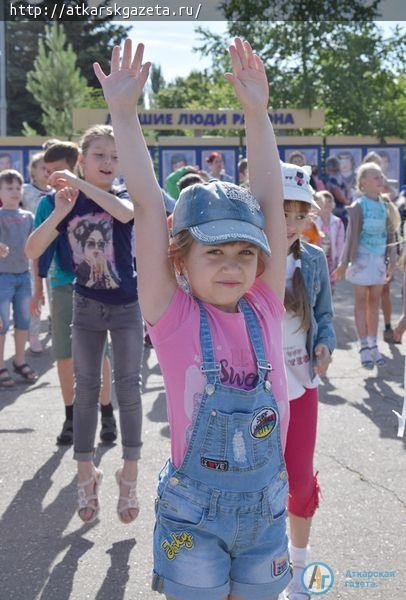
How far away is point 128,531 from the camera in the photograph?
3.82 meters

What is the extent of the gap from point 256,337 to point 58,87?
29.8 m

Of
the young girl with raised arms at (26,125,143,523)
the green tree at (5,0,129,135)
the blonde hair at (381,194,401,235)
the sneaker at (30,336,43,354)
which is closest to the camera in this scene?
the young girl with raised arms at (26,125,143,523)

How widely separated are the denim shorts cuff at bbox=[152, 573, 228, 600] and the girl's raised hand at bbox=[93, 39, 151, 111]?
4.48 feet

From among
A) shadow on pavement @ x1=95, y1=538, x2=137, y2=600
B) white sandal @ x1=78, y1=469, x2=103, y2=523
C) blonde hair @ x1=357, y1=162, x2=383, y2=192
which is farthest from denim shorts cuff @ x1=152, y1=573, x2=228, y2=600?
blonde hair @ x1=357, y1=162, x2=383, y2=192

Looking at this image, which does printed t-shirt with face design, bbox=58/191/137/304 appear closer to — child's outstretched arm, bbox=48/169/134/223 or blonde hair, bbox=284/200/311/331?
child's outstretched arm, bbox=48/169/134/223

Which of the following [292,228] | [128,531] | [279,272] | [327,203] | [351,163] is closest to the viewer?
[279,272]

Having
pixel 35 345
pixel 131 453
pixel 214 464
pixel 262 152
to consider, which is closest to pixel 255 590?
pixel 214 464

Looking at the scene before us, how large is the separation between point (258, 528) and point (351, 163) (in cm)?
1852

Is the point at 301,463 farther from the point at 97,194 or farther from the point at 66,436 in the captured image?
the point at 66,436

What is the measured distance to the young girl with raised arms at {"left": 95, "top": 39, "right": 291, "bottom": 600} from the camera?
6.95 feet

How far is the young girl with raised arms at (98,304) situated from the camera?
3.91 metres

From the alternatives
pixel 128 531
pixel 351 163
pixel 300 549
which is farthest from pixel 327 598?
pixel 351 163

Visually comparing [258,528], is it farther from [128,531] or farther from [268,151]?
[128,531]

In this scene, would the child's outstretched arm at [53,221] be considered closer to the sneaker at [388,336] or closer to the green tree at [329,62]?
the sneaker at [388,336]
